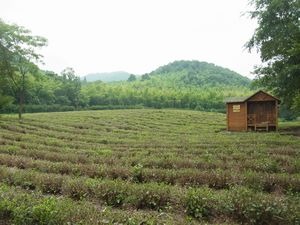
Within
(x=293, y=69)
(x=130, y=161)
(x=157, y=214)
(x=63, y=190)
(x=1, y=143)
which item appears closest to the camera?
(x=157, y=214)

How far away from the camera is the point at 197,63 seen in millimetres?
194125

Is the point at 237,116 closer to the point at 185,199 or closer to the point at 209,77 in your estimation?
the point at 185,199

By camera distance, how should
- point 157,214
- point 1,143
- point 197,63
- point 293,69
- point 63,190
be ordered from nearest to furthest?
point 157,214
point 63,190
point 1,143
point 293,69
point 197,63

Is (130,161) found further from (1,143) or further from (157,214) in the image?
(1,143)

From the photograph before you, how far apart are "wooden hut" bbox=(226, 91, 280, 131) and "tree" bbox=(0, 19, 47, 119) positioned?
869 inches

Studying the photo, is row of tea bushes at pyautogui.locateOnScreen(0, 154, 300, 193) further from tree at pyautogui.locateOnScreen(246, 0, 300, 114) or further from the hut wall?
the hut wall

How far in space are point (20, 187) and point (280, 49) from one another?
22.8m

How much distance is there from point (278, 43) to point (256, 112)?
970cm

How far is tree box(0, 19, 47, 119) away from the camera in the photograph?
114ft

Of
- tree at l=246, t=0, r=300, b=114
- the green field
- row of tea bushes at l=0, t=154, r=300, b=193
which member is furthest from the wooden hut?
row of tea bushes at l=0, t=154, r=300, b=193

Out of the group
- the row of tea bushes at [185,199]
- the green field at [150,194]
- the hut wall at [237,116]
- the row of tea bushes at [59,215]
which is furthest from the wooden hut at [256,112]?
the row of tea bushes at [59,215]

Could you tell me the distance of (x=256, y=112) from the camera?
3494cm

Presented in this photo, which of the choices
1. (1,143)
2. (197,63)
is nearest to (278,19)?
(1,143)

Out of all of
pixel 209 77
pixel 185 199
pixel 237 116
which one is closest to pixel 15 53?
pixel 237 116
